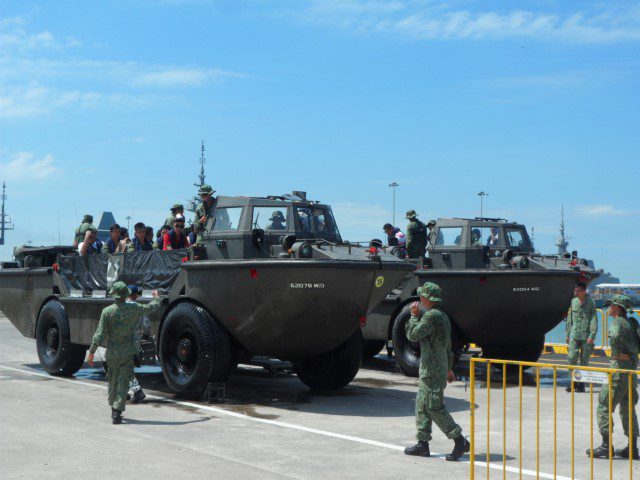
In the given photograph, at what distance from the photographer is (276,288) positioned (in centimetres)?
1112

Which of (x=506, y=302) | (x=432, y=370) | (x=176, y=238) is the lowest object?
(x=432, y=370)

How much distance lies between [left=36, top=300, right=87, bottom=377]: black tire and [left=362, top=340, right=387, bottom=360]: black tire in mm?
5619

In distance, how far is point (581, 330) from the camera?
13727 mm

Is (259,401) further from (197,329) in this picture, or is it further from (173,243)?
(173,243)

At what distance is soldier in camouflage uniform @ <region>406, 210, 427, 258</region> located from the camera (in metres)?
16.8

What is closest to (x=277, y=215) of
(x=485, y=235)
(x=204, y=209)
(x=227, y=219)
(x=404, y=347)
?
(x=227, y=219)

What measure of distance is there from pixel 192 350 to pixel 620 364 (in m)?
5.54

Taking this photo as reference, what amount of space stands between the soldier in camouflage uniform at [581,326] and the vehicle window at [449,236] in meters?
3.20

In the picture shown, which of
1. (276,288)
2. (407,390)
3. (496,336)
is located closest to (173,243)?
(276,288)

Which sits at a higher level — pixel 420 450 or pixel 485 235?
pixel 485 235

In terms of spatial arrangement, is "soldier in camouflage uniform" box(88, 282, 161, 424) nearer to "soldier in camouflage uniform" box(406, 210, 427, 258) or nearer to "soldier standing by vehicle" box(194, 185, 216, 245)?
"soldier standing by vehicle" box(194, 185, 216, 245)

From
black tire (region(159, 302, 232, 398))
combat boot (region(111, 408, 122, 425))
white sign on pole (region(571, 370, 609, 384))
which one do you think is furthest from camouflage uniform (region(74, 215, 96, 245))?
white sign on pole (region(571, 370, 609, 384))

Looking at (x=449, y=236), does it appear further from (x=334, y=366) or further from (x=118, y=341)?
(x=118, y=341)

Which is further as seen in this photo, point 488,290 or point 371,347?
point 371,347
